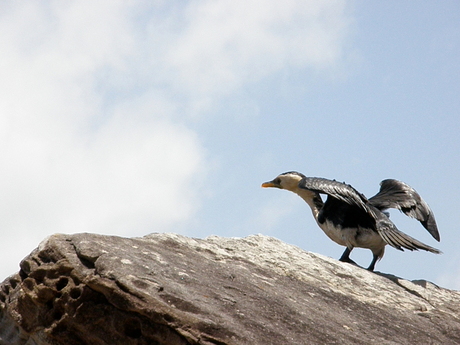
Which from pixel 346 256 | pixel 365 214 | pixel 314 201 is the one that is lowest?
pixel 346 256

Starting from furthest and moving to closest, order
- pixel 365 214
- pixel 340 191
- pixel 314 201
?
pixel 314 201, pixel 365 214, pixel 340 191

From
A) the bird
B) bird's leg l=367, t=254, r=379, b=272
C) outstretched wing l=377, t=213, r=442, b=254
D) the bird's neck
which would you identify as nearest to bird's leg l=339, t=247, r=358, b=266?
the bird

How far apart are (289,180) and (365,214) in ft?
6.80

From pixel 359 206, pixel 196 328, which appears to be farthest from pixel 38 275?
pixel 359 206

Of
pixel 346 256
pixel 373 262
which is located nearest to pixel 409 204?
pixel 373 262

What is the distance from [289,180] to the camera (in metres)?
11.8

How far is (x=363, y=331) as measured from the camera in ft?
21.4

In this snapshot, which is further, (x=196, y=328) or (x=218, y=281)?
(x=218, y=281)

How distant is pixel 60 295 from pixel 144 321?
0.96m

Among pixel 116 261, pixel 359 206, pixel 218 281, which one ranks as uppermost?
pixel 359 206

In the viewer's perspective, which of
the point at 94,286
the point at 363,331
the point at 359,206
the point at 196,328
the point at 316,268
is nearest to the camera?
the point at 196,328

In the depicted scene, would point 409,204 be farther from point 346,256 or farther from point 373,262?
point 346,256

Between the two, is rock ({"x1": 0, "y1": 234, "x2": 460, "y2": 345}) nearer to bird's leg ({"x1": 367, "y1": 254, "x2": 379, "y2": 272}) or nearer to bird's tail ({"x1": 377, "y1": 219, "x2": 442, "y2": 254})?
bird's tail ({"x1": 377, "y1": 219, "x2": 442, "y2": 254})

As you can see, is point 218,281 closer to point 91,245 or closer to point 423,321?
point 91,245
